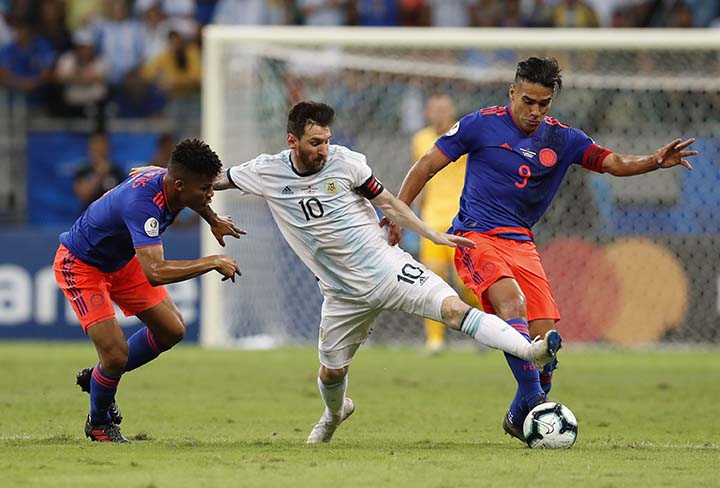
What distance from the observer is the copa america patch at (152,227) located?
752cm

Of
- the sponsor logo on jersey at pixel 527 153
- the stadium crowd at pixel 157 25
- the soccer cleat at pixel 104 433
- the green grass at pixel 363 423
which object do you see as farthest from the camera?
the stadium crowd at pixel 157 25

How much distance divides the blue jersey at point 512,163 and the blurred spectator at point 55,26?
12251 mm

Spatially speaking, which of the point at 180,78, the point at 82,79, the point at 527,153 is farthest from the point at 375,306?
the point at 180,78

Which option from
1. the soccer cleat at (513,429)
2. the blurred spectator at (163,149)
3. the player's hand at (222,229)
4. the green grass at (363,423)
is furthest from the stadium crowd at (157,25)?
the soccer cleat at (513,429)

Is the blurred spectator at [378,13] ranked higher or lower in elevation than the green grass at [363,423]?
higher

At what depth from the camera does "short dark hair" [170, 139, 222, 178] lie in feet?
24.6

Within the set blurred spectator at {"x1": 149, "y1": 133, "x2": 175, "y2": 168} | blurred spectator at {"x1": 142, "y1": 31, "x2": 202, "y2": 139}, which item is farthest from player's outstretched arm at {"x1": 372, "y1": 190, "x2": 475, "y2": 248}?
blurred spectator at {"x1": 142, "y1": 31, "x2": 202, "y2": 139}

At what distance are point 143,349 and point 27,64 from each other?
1156cm

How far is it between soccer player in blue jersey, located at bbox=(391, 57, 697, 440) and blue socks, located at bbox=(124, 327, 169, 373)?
1.77m

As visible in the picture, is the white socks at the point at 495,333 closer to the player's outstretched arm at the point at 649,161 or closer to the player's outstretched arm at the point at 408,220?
the player's outstretched arm at the point at 408,220

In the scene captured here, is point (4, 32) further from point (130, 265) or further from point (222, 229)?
point (222, 229)

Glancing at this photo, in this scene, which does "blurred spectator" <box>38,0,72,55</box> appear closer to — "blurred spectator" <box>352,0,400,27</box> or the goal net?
the goal net

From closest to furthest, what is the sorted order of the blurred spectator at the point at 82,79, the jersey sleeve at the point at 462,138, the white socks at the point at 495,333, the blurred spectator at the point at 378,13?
the white socks at the point at 495,333
the jersey sleeve at the point at 462,138
the blurred spectator at the point at 82,79
the blurred spectator at the point at 378,13

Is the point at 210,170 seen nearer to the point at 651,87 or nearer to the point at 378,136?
the point at 378,136
